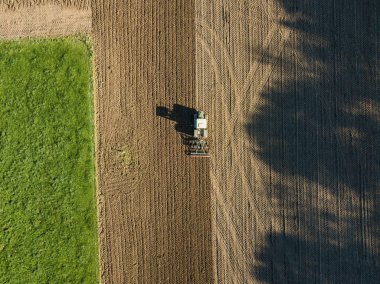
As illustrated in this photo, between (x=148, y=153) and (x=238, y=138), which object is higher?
(x=238, y=138)

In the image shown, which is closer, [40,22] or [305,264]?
[40,22]

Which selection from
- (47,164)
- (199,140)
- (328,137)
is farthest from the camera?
(328,137)

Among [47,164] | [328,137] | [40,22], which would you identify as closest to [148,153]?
[47,164]

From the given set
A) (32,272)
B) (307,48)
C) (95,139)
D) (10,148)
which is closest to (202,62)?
(307,48)

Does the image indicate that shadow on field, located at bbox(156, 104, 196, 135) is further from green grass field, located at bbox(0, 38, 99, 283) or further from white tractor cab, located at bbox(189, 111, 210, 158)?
green grass field, located at bbox(0, 38, 99, 283)

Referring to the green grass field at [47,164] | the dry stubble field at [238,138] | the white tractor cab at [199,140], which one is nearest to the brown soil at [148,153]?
the dry stubble field at [238,138]

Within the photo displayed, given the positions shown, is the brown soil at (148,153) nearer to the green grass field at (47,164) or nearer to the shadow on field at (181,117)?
the shadow on field at (181,117)

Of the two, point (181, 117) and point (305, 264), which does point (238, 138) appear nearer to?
point (181, 117)

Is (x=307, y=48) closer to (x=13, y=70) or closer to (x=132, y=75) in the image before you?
(x=132, y=75)

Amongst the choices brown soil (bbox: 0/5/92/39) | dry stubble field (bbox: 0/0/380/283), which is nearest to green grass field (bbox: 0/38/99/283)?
brown soil (bbox: 0/5/92/39)
